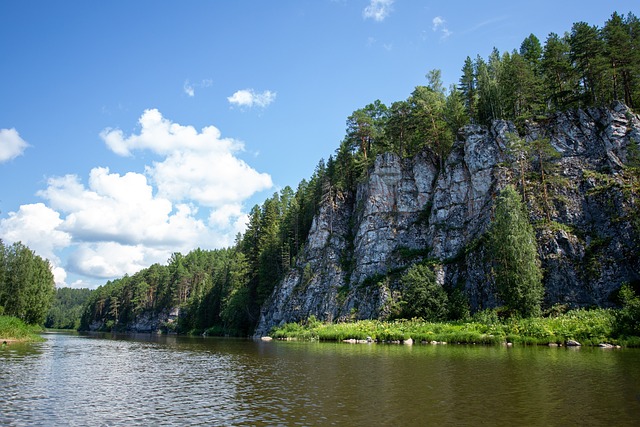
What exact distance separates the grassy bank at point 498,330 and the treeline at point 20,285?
55.2m

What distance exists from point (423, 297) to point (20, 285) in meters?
71.7

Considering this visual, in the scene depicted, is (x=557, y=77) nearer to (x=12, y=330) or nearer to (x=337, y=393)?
(x=337, y=393)

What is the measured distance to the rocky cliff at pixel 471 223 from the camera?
5281cm

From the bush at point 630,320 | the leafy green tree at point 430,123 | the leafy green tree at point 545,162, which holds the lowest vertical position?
the bush at point 630,320

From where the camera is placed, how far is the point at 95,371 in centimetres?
2820

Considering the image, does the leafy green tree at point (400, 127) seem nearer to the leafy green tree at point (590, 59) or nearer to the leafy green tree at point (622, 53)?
the leafy green tree at point (590, 59)

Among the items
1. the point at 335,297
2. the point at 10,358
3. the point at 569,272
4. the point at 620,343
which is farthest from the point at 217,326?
the point at 620,343

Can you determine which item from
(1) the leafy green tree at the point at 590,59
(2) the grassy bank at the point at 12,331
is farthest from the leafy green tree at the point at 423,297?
(2) the grassy bank at the point at 12,331

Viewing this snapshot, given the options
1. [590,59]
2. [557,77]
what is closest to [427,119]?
[557,77]

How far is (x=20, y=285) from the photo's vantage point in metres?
72.9

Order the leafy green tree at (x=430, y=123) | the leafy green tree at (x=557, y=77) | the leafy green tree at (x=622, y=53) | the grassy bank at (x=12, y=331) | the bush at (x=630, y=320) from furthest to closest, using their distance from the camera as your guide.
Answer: the leafy green tree at (x=430, y=123) < the leafy green tree at (x=557, y=77) < the leafy green tree at (x=622, y=53) < the grassy bank at (x=12, y=331) < the bush at (x=630, y=320)

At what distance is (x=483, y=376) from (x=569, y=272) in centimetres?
3813

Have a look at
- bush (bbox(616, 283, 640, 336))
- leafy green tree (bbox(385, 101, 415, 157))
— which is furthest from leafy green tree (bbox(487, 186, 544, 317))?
leafy green tree (bbox(385, 101, 415, 157))

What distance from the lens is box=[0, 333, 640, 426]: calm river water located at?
14500 mm
